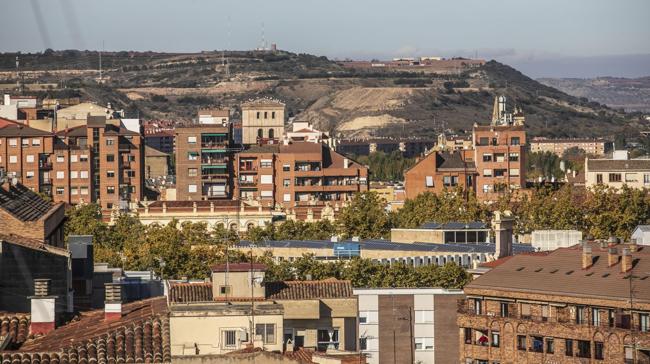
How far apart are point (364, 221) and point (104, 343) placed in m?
73.0

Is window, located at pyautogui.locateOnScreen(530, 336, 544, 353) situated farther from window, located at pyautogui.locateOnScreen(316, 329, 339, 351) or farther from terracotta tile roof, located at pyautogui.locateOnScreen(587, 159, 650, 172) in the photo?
terracotta tile roof, located at pyautogui.locateOnScreen(587, 159, 650, 172)

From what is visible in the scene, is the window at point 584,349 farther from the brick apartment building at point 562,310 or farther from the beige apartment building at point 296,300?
the beige apartment building at point 296,300

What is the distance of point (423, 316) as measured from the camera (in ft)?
171

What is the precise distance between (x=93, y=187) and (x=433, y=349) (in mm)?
83481

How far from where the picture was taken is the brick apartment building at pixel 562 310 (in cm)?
4803

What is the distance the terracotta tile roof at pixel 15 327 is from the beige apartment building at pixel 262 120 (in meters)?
138

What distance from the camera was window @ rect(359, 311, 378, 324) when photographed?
49500mm

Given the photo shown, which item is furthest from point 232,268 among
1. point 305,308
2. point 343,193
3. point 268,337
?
point 343,193

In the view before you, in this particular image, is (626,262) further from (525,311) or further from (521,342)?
(521,342)

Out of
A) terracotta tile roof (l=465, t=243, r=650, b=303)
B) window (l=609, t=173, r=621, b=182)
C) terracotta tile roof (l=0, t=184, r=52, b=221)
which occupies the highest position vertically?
terracotta tile roof (l=0, t=184, r=52, b=221)

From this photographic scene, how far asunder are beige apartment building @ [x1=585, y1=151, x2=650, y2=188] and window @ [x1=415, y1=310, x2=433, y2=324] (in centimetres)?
7911

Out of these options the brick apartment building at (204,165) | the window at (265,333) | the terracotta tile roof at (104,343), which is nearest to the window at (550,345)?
the window at (265,333)

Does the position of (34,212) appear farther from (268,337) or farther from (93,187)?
(93,187)

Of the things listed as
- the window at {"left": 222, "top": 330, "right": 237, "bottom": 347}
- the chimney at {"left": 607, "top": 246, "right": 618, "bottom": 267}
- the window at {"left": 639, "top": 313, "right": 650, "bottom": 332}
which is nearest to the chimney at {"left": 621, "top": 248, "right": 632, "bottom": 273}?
the chimney at {"left": 607, "top": 246, "right": 618, "bottom": 267}
